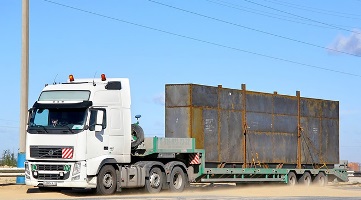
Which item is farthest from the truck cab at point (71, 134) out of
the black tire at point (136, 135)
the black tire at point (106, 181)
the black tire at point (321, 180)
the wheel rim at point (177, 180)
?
the black tire at point (321, 180)

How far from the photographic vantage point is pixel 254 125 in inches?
1224

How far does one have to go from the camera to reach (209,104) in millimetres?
28547

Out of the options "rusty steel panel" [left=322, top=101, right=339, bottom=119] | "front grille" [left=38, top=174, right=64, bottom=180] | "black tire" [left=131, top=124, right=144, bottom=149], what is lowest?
"front grille" [left=38, top=174, right=64, bottom=180]

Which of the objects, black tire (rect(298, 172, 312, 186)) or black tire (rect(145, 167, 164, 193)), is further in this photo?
black tire (rect(298, 172, 312, 186))

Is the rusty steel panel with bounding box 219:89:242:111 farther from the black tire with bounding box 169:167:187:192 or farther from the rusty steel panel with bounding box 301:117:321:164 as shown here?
the rusty steel panel with bounding box 301:117:321:164

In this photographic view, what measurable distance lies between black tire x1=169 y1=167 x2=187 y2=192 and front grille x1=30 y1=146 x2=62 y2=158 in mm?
4721

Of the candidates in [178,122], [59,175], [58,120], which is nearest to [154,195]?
[59,175]

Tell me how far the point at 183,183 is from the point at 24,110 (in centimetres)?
688

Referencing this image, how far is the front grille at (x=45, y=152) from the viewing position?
23.1 metres

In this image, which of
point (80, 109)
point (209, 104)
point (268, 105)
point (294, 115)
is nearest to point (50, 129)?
point (80, 109)

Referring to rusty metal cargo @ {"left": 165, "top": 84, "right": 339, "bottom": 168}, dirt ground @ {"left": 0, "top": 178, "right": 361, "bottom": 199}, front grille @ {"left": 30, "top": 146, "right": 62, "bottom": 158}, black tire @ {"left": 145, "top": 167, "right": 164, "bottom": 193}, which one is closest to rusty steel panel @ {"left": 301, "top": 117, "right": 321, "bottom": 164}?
rusty metal cargo @ {"left": 165, "top": 84, "right": 339, "bottom": 168}

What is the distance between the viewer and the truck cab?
23.0 metres

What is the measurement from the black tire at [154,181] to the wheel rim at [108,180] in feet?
5.18

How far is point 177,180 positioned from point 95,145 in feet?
14.4
